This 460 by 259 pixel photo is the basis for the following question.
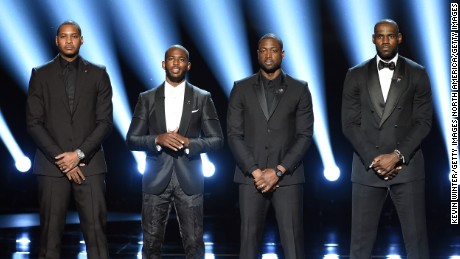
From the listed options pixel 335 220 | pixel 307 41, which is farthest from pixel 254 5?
pixel 335 220

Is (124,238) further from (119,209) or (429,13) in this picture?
(429,13)

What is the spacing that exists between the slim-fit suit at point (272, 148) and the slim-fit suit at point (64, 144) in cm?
87

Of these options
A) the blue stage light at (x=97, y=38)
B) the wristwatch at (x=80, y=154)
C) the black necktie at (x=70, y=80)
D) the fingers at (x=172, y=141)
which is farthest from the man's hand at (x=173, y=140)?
the blue stage light at (x=97, y=38)

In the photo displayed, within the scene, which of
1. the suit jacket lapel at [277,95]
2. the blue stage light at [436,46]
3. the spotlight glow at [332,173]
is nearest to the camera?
the suit jacket lapel at [277,95]

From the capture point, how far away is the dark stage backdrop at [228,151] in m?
8.13

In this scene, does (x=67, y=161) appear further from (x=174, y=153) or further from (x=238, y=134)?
(x=238, y=134)

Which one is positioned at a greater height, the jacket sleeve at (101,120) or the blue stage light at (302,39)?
the blue stage light at (302,39)

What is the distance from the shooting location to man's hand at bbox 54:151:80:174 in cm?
501

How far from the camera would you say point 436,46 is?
774cm

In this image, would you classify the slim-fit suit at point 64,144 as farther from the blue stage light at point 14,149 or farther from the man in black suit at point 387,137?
the blue stage light at point 14,149

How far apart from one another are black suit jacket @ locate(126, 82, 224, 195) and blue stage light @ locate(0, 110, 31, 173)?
383 cm

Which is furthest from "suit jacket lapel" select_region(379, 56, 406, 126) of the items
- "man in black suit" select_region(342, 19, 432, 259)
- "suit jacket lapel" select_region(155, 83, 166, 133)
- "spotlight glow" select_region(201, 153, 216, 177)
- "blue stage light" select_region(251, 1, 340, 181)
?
"spotlight glow" select_region(201, 153, 216, 177)

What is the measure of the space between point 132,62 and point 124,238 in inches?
74.0

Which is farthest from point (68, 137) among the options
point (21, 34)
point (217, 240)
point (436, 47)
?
point (436, 47)
